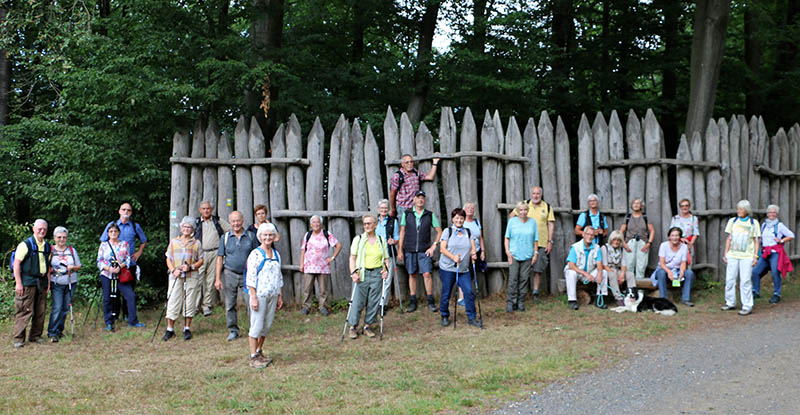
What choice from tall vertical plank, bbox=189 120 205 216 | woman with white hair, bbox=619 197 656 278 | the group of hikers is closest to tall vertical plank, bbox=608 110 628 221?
the group of hikers

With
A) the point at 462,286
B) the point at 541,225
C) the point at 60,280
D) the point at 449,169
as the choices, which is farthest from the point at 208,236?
the point at 541,225

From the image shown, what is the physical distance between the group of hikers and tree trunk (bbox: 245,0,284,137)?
2.40 meters

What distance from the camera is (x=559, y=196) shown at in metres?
10.8

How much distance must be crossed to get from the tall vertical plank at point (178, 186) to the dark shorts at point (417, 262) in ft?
13.0

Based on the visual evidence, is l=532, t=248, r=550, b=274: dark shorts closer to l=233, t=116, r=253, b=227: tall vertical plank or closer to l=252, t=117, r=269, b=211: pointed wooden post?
l=252, t=117, r=269, b=211: pointed wooden post

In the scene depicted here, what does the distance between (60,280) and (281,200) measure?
3.49 metres

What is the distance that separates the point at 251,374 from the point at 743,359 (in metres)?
5.21

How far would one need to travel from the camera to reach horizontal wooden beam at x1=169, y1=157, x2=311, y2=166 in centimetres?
1080

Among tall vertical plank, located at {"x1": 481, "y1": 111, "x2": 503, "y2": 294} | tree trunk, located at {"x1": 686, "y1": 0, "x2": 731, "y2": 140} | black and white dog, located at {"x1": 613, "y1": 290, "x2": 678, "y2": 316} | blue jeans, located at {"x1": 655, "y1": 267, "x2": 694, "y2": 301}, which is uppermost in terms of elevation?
tree trunk, located at {"x1": 686, "y1": 0, "x2": 731, "y2": 140}

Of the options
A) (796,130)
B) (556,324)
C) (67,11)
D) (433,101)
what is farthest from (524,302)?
(67,11)

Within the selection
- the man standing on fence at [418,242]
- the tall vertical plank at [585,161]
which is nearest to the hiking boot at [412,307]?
the man standing on fence at [418,242]

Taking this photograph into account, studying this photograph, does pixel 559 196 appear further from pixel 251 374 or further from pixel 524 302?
pixel 251 374

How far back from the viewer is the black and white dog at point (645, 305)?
9266mm

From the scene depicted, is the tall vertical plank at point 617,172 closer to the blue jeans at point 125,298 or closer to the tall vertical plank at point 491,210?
the tall vertical plank at point 491,210
